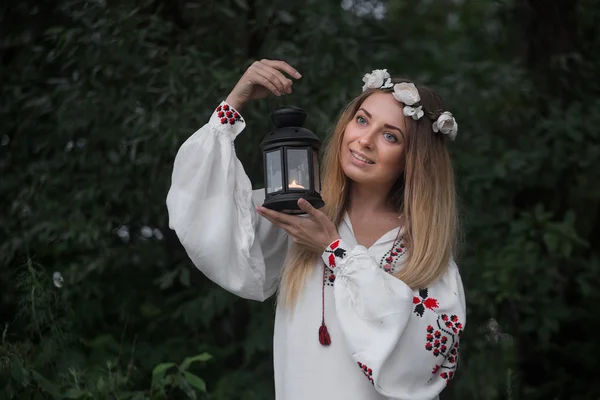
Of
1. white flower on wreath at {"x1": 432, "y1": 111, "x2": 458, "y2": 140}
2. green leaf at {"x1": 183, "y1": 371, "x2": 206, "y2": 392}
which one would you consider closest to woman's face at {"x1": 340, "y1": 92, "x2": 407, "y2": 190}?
white flower on wreath at {"x1": 432, "y1": 111, "x2": 458, "y2": 140}

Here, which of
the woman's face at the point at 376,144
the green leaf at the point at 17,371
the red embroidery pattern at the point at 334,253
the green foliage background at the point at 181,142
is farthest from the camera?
the green foliage background at the point at 181,142

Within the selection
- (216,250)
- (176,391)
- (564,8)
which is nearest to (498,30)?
(564,8)

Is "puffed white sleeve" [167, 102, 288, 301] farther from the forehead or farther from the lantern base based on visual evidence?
the forehead

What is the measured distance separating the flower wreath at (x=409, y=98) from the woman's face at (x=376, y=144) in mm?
26

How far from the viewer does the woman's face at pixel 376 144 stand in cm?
289

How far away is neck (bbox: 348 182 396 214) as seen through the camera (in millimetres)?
3021

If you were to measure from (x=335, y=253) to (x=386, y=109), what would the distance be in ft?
1.50

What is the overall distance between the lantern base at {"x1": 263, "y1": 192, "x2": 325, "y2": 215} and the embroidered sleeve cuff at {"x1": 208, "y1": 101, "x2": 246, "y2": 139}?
240mm

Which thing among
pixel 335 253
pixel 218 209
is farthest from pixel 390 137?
pixel 218 209

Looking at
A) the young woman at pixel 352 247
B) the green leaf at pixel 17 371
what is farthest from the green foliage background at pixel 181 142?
the young woman at pixel 352 247

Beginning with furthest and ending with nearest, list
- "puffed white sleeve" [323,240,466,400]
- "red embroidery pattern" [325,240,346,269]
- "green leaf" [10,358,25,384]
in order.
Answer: "green leaf" [10,358,25,384] → "red embroidery pattern" [325,240,346,269] → "puffed white sleeve" [323,240,466,400]

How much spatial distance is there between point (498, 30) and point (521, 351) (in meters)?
1.98

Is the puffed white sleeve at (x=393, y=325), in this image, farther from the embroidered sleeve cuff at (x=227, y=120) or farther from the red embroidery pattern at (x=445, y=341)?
the embroidered sleeve cuff at (x=227, y=120)

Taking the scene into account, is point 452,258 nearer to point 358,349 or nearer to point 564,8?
point 358,349
